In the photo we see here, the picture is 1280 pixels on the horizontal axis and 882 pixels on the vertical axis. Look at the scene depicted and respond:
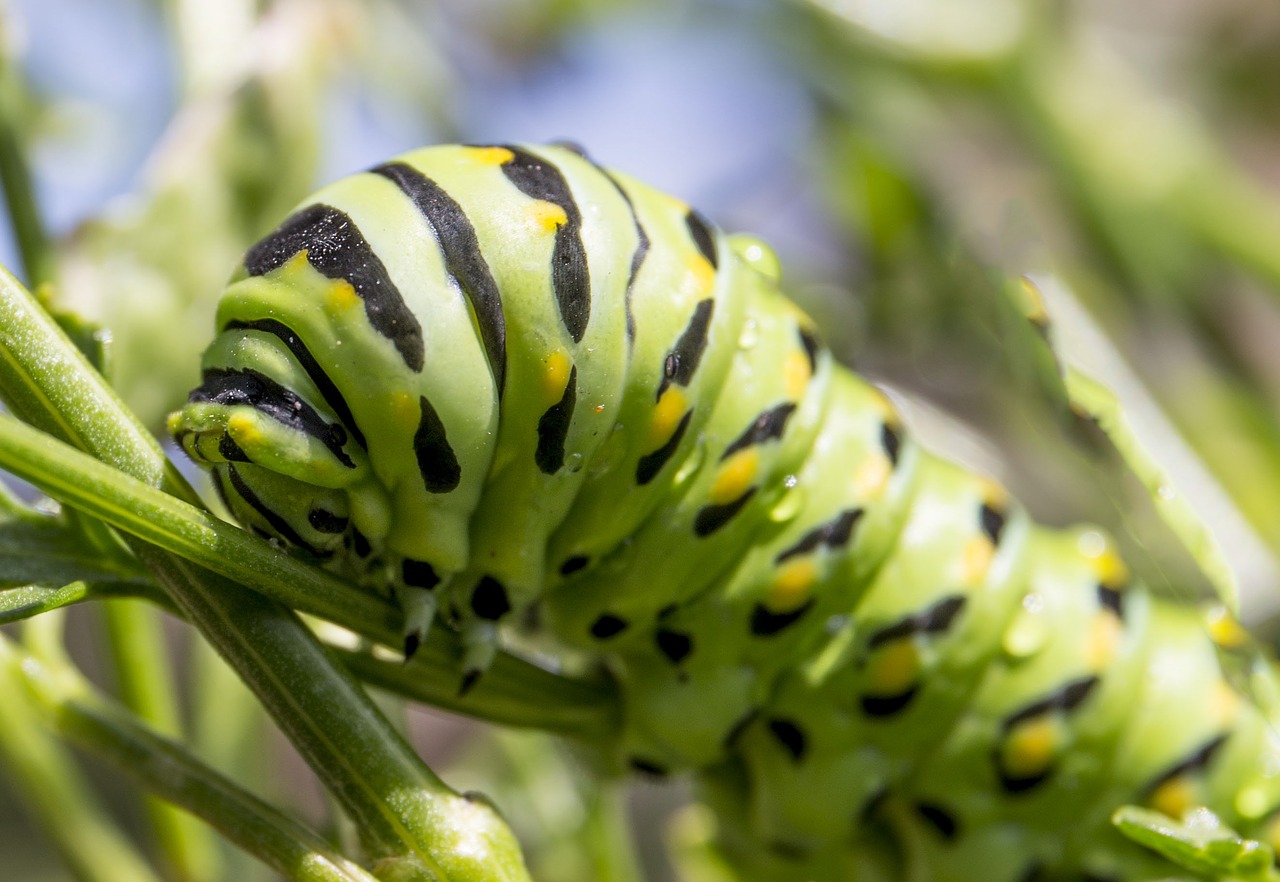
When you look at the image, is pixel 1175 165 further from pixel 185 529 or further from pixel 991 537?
pixel 185 529

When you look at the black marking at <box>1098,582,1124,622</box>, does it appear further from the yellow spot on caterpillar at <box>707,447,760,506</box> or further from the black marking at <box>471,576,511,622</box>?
the black marking at <box>471,576,511,622</box>

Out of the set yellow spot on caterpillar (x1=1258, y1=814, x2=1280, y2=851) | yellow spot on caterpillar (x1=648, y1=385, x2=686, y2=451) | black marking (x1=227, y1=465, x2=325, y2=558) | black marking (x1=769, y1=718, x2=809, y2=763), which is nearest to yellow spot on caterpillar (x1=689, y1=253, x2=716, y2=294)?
yellow spot on caterpillar (x1=648, y1=385, x2=686, y2=451)

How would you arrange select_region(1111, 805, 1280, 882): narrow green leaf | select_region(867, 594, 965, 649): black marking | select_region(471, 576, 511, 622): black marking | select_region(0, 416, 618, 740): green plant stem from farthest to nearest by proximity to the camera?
1. select_region(867, 594, 965, 649): black marking
2. select_region(471, 576, 511, 622): black marking
3. select_region(1111, 805, 1280, 882): narrow green leaf
4. select_region(0, 416, 618, 740): green plant stem

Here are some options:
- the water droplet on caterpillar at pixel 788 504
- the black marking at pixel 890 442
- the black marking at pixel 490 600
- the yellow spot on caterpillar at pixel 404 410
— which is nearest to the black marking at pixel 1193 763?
the black marking at pixel 890 442

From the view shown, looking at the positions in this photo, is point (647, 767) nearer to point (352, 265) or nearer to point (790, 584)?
point (790, 584)

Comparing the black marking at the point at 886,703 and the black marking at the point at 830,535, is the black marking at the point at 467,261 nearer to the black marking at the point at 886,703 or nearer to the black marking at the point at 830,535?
the black marking at the point at 830,535

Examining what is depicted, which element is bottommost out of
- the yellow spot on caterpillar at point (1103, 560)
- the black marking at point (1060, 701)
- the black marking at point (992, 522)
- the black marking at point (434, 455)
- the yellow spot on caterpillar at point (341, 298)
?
the black marking at point (1060, 701)
